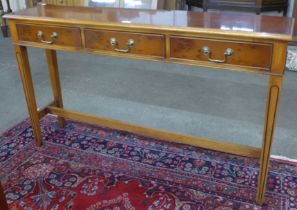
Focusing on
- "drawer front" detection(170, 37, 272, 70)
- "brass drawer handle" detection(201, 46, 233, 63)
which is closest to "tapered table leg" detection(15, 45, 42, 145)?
"drawer front" detection(170, 37, 272, 70)

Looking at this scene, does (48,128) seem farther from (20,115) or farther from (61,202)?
(61,202)

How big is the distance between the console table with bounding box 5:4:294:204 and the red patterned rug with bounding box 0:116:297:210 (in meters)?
0.19

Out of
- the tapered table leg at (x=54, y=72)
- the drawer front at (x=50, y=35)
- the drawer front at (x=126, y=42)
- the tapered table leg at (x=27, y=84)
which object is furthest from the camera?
the tapered table leg at (x=54, y=72)

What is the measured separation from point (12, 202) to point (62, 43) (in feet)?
2.89

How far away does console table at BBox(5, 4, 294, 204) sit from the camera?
61.7 inches

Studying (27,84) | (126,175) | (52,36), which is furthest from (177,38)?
(27,84)

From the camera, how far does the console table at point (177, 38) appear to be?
157 centimetres

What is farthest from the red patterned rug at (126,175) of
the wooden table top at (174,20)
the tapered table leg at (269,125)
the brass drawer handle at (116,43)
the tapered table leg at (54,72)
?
the wooden table top at (174,20)

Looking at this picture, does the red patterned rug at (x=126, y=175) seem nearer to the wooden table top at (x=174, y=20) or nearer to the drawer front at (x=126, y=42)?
the drawer front at (x=126, y=42)

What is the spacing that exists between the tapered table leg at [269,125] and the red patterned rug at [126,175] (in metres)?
0.12

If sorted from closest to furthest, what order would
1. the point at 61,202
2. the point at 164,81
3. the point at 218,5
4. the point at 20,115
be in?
the point at 61,202
the point at 20,115
the point at 164,81
the point at 218,5

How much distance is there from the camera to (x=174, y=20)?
1800mm

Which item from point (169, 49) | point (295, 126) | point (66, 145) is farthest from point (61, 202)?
point (295, 126)

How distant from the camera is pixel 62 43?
1.94 m
